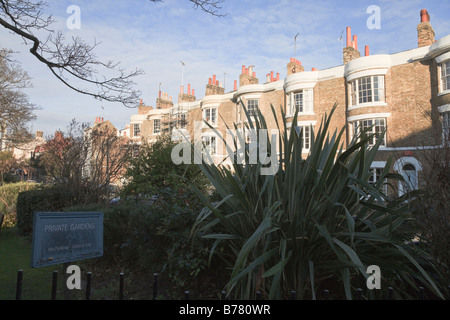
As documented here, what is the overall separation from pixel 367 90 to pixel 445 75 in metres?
4.25

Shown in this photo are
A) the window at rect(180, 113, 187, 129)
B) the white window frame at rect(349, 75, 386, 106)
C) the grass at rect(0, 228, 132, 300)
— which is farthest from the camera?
the window at rect(180, 113, 187, 129)

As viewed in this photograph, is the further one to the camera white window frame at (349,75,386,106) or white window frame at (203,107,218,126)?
white window frame at (203,107,218,126)

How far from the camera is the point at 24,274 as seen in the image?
5.47m

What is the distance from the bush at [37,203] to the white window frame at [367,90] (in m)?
18.8

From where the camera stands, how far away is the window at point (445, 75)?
19.4 m

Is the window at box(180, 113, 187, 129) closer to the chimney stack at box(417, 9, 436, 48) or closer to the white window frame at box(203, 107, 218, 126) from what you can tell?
the white window frame at box(203, 107, 218, 126)

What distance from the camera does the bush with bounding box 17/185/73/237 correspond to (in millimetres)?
9008

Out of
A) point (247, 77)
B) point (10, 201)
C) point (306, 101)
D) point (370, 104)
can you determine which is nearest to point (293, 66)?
point (306, 101)

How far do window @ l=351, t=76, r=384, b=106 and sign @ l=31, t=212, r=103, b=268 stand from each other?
70.7 ft

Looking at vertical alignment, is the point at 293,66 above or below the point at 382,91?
above

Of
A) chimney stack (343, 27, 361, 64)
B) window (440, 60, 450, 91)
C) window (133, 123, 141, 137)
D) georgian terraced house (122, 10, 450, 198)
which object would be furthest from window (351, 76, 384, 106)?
window (133, 123, 141, 137)

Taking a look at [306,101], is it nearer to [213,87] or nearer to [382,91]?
[382,91]

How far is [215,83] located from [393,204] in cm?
3362

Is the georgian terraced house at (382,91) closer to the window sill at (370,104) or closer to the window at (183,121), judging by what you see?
the window sill at (370,104)
